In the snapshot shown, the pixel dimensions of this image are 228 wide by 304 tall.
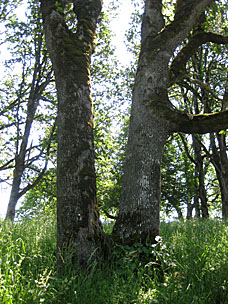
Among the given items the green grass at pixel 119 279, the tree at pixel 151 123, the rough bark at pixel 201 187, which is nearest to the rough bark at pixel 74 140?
the green grass at pixel 119 279

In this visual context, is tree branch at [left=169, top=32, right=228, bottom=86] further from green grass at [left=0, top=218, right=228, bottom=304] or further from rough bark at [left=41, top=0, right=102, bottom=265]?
green grass at [left=0, top=218, right=228, bottom=304]

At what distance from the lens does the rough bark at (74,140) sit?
403cm

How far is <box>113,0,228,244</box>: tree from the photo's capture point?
185 inches

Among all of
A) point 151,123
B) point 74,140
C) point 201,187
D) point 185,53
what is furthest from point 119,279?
point 201,187

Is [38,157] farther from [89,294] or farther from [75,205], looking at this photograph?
[89,294]

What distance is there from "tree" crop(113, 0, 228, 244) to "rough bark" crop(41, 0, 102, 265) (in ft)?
2.44

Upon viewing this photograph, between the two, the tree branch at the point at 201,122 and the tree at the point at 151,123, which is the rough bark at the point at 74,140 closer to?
the tree at the point at 151,123

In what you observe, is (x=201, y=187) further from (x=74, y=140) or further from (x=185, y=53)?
(x=74, y=140)

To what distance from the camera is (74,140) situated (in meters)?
4.54

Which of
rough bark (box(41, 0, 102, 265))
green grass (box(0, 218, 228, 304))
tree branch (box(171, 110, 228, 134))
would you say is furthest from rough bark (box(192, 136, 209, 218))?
rough bark (box(41, 0, 102, 265))

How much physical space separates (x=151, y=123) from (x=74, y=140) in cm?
162

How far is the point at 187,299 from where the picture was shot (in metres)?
2.87

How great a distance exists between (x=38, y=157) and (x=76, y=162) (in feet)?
43.7

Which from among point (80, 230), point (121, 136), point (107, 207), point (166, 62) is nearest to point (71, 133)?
point (80, 230)
